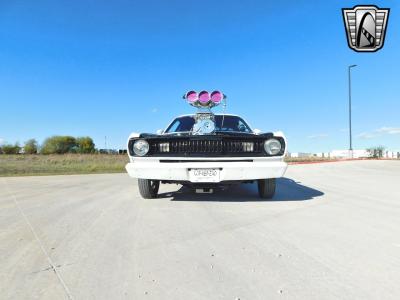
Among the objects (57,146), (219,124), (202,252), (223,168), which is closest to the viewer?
(202,252)

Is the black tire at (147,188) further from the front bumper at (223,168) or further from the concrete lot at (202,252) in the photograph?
the concrete lot at (202,252)

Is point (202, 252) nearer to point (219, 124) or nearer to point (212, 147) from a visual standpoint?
point (212, 147)

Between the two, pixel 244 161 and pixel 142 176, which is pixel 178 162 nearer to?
pixel 142 176

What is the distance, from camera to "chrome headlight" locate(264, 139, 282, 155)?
4.64m

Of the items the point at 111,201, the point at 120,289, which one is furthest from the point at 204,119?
the point at 120,289

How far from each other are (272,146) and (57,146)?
96.4m

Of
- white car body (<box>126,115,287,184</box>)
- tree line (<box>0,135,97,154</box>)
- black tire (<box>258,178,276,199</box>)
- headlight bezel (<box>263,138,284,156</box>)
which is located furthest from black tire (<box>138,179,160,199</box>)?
tree line (<box>0,135,97,154</box>)

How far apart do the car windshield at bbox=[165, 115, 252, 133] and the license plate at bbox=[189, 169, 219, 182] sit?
5.70 feet

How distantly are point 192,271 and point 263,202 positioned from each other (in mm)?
2943

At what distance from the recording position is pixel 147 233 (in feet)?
9.94

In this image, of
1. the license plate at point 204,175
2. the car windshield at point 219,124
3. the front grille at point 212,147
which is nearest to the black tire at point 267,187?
the front grille at point 212,147

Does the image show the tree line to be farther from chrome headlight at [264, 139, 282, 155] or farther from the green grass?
chrome headlight at [264, 139, 282, 155]

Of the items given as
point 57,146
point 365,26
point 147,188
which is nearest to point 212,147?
point 147,188

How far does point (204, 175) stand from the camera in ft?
14.8
